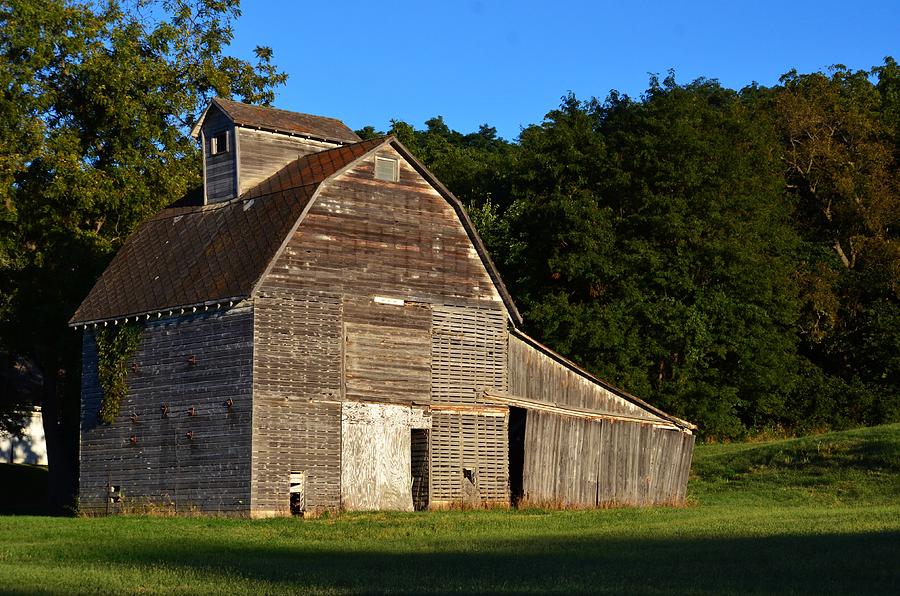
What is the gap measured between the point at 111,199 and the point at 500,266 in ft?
58.1

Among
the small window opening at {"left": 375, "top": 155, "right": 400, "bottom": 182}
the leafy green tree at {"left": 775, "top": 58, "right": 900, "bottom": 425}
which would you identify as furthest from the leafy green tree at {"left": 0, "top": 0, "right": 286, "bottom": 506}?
the leafy green tree at {"left": 775, "top": 58, "right": 900, "bottom": 425}

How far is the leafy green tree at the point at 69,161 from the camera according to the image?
44562mm

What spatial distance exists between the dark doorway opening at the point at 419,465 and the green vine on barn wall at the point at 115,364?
318 inches

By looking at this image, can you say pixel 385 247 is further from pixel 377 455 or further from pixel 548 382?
pixel 548 382

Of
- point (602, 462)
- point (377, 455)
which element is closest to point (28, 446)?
point (377, 455)

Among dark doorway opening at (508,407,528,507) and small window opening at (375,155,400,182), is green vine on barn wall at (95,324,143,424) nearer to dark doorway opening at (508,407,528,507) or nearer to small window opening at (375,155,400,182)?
small window opening at (375,155,400,182)

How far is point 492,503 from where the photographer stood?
120 feet

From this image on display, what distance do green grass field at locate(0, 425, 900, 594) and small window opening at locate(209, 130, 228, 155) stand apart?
38.2 feet

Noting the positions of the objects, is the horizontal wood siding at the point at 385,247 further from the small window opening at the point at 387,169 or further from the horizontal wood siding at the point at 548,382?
the horizontal wood siding at the point at 548,382

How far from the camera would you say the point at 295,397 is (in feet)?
111

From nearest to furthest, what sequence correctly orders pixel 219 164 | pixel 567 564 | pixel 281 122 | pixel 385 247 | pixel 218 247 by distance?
pixel 567 564
pixel 385 247
pixel 218 247
pixel 219 164
pixel 281 122

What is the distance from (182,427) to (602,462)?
11994 mm

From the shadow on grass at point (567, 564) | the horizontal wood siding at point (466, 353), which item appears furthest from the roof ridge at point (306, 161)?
the shadow on grass at point (567, 564)

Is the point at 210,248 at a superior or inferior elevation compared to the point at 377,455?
superior
